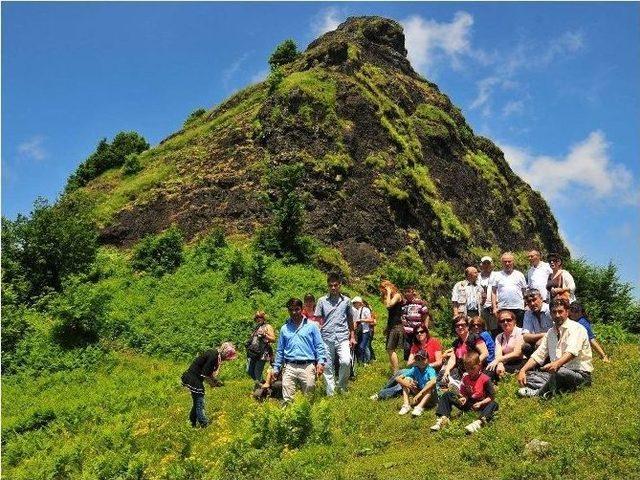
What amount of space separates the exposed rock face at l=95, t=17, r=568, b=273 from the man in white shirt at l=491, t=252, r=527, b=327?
18674 mm

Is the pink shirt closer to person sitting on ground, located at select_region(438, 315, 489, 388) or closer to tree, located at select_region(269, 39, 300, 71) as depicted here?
person sitting on ground, located at select_region(438, 315, 489, 388)

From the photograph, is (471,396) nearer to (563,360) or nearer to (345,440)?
(563,360)

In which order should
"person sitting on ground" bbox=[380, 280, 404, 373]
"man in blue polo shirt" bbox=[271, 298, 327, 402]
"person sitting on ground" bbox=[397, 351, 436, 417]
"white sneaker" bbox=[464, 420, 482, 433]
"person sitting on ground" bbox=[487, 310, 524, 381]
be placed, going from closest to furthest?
"white sneaker" bbox=[464, 420, 482, 433] < "person sitting on ground" bbox=[397, 351, 436, 417] < "person sitting on ground" bbox=[487, 310, 524, 381] < "man in blue polo shirt" bbox=[271, 298, 327, 402] < "person sitting on ground" bbox=[380, 280, 404, 373]

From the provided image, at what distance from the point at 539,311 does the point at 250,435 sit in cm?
597

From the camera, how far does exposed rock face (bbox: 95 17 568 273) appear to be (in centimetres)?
3550

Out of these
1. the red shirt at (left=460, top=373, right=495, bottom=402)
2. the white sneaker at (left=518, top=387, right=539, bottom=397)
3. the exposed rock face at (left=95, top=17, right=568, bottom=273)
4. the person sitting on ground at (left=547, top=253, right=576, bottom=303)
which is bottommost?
the white sneaker at (left=518, top=387, right=539, bottom=397)

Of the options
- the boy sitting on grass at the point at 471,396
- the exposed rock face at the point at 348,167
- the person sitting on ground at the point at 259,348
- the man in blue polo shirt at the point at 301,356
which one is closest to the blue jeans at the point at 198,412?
the man in blue polo shirt at the point at 301,356

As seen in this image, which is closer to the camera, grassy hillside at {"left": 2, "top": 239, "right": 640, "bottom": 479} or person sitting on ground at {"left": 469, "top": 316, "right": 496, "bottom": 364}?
grassy hillside at {"left": 2, "top": 239, "right": 640, "bottom": 479}

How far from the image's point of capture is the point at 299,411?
1027 cm

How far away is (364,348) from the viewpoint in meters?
17.0

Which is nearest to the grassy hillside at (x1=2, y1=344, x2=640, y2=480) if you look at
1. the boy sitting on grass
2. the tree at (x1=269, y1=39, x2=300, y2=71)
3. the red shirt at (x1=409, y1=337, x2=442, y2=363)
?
the boy sitting on grass

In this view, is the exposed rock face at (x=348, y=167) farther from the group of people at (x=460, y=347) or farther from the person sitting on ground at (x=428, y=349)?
the person sitting on ground at (x=428, y=349)

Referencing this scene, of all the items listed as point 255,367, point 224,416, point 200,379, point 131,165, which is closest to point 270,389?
point 224,416

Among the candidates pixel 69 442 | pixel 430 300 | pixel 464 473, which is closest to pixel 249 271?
pixel 430 300
